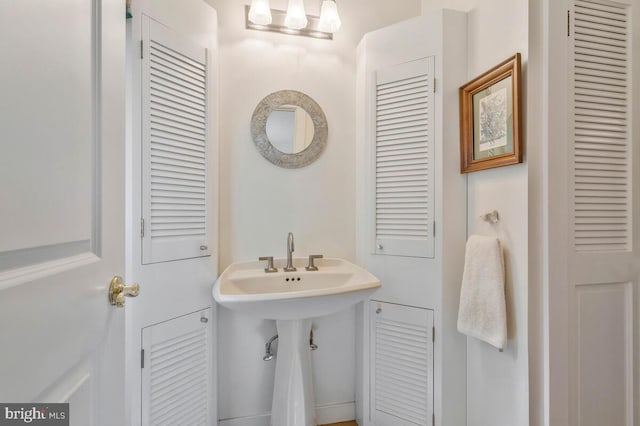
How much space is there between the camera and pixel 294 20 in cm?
169

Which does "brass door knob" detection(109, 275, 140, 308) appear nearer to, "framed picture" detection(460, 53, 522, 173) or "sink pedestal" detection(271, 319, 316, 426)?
"sink pedestal" detection(271, 319, 316, 426)

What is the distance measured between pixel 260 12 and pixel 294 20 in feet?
0.60

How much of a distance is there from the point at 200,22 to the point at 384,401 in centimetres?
216

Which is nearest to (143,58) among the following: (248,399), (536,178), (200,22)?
(200,22)

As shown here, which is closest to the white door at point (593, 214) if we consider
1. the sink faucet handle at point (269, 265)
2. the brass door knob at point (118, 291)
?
the sink faucet handle at point (269, 265)

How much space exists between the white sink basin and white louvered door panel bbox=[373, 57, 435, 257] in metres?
0.28

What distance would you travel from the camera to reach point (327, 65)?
6.14 feet

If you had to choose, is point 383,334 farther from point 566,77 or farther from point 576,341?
point 566,77

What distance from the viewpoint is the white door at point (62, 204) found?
43cm

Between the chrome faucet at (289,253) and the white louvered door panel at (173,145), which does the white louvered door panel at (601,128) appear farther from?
the white louvered door panel at (173,145)

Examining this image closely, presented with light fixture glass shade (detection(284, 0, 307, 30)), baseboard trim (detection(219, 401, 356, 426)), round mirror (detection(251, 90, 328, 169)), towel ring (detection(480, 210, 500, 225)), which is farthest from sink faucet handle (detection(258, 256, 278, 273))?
light fixture glass shade (detection(284, 0, 307, 30))

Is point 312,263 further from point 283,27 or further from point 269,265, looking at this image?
point 283,27

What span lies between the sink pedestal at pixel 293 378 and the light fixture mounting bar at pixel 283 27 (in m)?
1.61

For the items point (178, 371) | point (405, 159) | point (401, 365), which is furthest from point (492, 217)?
point (178, 371)
